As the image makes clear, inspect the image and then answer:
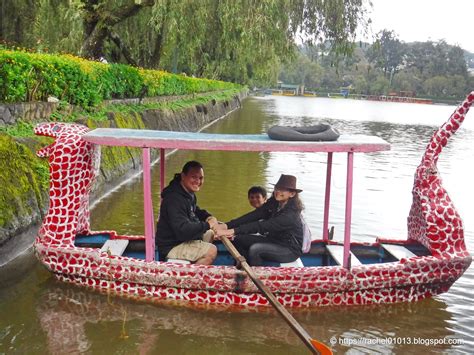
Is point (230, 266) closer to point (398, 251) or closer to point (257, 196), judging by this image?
point (257, 196)

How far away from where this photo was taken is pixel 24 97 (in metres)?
9.09

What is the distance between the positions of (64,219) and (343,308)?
3.13m

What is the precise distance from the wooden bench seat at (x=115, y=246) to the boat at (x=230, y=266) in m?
0.01

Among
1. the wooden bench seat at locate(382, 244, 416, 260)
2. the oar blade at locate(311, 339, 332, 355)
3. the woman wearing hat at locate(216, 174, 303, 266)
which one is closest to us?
the oar blade at locate(311, 339, 332, 355)

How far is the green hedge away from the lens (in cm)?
850

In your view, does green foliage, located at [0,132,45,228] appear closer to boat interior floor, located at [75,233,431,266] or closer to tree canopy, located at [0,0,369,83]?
boat interior floor, located at [75,233,431,266]

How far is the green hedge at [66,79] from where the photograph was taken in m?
8.50

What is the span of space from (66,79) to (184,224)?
618 centimetres

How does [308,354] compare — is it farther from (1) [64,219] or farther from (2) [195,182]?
(1) [64,219]

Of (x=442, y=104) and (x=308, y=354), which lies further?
(x=442, y=104)

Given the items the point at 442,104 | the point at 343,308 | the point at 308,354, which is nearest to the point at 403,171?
the point at 343,308

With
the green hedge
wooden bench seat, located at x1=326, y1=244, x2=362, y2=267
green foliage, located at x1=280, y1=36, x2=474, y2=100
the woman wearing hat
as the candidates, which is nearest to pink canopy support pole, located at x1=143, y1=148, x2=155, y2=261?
the woman wearing hat

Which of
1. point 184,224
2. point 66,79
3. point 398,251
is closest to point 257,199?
point 184,224

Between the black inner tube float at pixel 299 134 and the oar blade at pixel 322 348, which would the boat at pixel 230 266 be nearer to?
the black inner tube float at pixel 299 134
